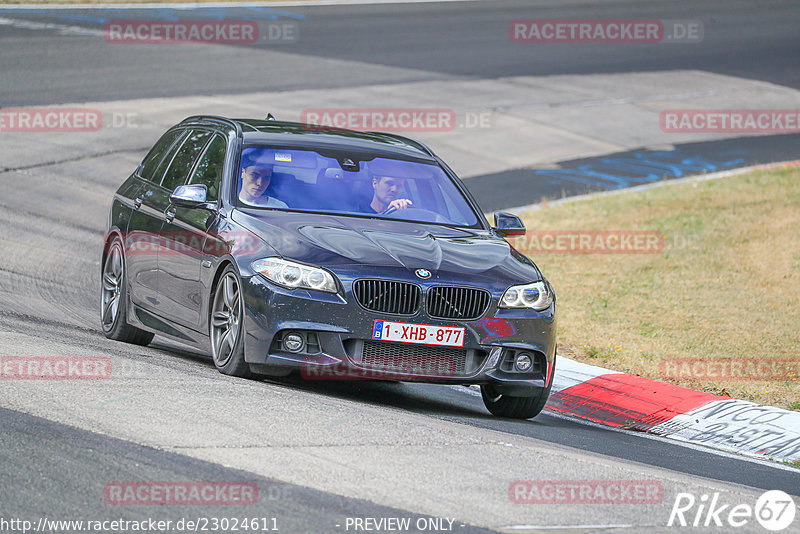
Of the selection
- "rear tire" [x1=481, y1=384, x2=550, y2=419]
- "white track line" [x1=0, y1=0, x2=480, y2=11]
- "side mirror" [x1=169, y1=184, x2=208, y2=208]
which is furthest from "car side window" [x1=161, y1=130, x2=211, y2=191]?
"white track line" [x1=0, y1=0, x2=480, y2=11]

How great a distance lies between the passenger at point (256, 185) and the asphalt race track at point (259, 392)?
1.20 metres

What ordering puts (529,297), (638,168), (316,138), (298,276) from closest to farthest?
(298,276) < (529,297) < (316,138) < (638,168)

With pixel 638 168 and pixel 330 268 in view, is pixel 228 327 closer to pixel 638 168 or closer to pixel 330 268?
pixel 330 268

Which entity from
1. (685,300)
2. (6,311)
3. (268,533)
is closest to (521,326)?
(268,533)

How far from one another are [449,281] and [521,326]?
58cm

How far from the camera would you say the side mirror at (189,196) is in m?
8.68

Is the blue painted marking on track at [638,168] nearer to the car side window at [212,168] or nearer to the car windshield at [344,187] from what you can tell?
the car windshield at [344,187]

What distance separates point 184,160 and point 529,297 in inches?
121

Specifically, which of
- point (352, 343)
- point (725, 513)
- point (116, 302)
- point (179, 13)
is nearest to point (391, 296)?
point (352, 343)

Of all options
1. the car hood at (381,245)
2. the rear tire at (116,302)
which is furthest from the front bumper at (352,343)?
the rear tire at (116,302)

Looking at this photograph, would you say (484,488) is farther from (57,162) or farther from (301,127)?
(57,162)

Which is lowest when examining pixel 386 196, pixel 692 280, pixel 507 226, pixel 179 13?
pixel 692 280

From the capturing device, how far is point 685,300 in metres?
13.5

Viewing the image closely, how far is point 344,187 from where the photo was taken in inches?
356
